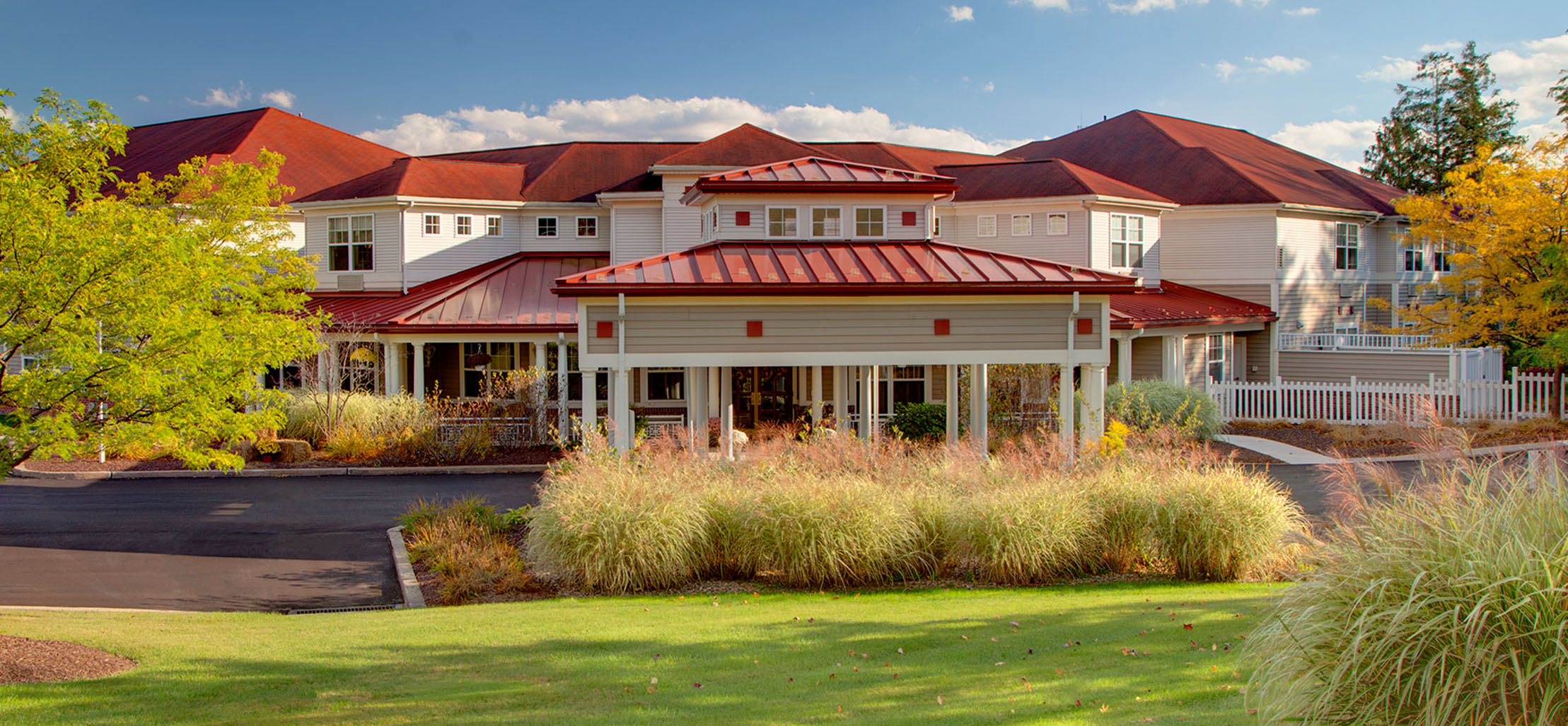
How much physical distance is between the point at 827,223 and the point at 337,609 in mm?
11299

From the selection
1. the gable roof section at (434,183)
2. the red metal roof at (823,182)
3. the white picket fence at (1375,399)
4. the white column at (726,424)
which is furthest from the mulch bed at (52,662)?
the white picket fence at (1375,399)

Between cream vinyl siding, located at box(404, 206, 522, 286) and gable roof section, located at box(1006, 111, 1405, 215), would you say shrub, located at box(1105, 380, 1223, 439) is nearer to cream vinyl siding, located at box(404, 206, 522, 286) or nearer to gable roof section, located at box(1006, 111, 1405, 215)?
gable roof section, located at box(1006, 111, 1405, 215)

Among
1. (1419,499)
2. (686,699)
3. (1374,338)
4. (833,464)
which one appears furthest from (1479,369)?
(686,699)

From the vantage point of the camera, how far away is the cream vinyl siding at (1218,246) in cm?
3025

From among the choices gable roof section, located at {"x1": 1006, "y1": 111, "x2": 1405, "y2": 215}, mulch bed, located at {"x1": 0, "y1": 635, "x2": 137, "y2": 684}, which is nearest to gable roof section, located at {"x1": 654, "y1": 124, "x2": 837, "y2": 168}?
gable roof section, located at {"x1": 1006, "y1": 111, "x2": 1405, "y2": 215}

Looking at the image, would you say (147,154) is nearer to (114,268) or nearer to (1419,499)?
(114,268)

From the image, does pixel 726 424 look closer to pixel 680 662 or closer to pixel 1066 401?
pixel 1066 401

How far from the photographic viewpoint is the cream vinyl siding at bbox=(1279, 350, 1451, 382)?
27.1m

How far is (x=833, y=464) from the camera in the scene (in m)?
12.0

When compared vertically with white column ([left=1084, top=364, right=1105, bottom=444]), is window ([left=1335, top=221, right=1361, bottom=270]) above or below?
above

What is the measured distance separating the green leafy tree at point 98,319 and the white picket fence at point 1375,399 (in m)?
21.2

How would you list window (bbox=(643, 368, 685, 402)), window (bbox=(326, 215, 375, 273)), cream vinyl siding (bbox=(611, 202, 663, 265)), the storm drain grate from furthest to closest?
1. cream vinyl siding (bbox=(611, 202, 663, 265))
2. window (bbox=(326, 215, 375, 273))
3. window (bbox=(643, 368, 685, 402))
4. the storm drain grate

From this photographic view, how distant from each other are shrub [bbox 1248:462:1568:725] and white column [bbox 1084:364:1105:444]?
11012 mm

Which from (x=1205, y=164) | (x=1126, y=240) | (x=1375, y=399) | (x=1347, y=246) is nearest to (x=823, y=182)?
(x=1375, y=399)
